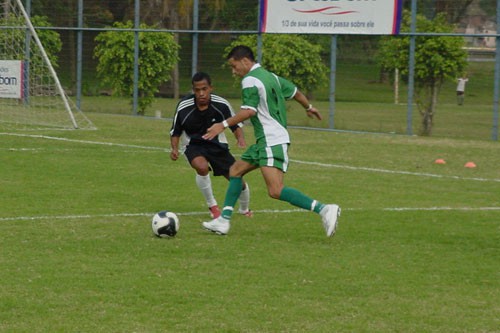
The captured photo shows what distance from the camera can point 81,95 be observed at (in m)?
28.1

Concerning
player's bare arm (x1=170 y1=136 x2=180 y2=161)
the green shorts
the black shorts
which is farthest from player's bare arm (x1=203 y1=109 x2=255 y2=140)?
the black shorts

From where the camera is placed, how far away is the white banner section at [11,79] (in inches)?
861

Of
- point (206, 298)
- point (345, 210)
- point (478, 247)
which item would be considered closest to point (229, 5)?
point (345, 210)

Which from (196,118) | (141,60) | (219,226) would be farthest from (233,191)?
(141,60)

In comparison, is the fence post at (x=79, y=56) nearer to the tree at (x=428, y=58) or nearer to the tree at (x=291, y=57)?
the tree at (x=291, y=57)

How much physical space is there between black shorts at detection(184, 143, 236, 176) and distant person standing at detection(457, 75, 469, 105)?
46.1 ft

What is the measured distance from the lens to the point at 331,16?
76.1 ft

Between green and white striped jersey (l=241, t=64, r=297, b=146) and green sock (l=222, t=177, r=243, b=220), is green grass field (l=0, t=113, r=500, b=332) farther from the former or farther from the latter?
green and white striped jersey (l=241, t=64, r=297, b=146)

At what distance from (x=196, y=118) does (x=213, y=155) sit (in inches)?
17.4

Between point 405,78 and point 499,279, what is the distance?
52.1ft

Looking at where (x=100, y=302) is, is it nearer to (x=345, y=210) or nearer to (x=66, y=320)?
(x=66, y=320)

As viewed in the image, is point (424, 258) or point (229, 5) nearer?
point (424, 258)

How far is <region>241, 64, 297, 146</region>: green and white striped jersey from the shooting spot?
31.6ft

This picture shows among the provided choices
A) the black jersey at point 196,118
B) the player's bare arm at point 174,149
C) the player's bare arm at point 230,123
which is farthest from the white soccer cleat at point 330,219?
the player's bare arm at point 174,149
